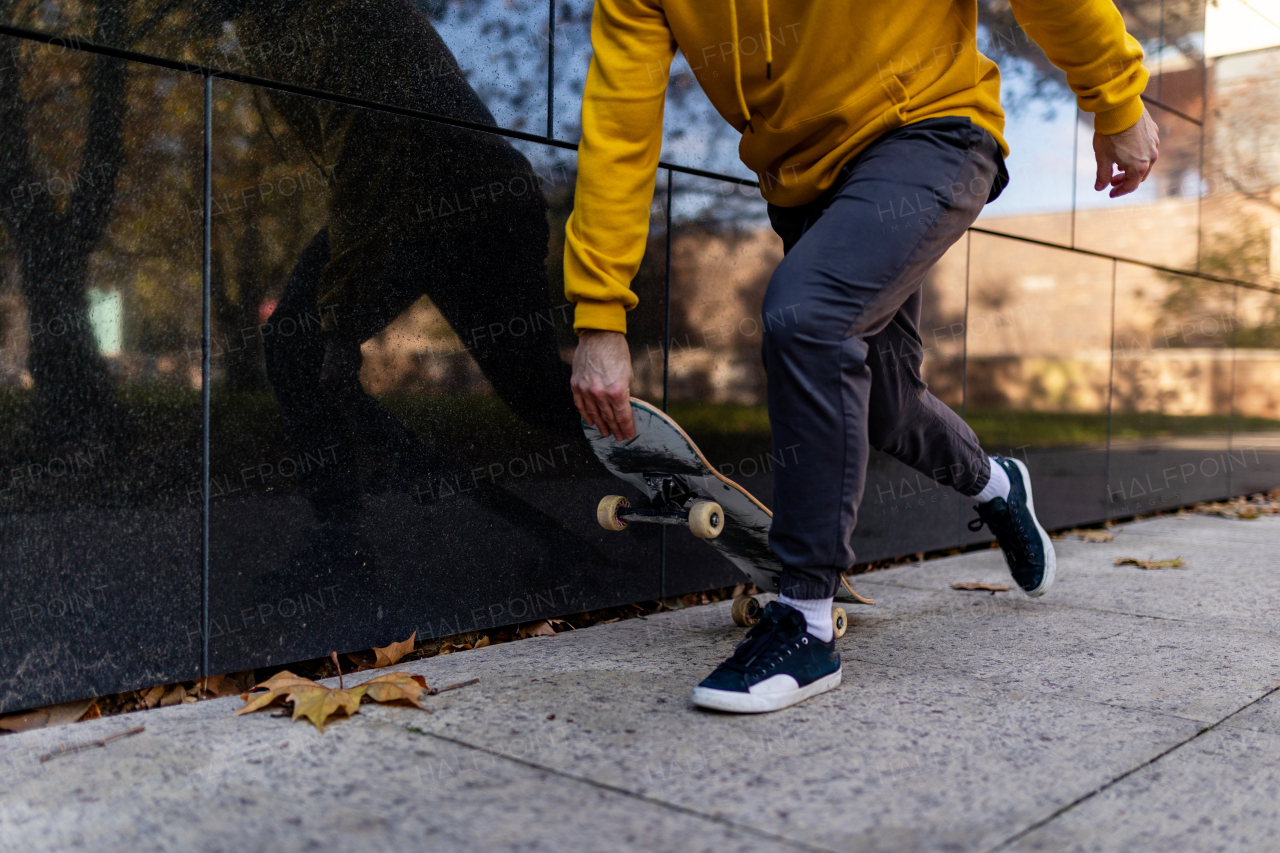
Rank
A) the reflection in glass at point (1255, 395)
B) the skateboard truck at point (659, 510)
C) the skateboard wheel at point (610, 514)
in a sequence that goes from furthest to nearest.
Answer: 1. the reflection in glass at point (1255, 395)
2. the skateboard wheel at point (610, 514)
3. the skateboard truck at point (659, 510)

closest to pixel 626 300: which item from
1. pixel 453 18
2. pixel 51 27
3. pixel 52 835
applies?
pixel 453 18

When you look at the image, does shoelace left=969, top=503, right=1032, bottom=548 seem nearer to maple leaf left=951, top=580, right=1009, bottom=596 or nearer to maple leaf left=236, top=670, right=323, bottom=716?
maple leaf left=951, top=580, right=1009, bottom=596

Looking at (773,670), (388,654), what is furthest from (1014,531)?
(388,654)

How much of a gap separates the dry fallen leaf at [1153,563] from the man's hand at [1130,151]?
7.51 feet

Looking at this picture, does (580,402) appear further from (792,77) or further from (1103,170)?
(1103,170)

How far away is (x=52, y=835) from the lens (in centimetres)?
156

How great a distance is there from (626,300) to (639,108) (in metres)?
0.44

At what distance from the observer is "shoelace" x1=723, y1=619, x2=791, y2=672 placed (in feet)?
7.13

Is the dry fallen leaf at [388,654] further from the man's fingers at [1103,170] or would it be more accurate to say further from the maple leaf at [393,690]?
the man's fingers at [1103,170]

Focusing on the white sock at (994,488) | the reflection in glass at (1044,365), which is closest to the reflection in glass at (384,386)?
the white sock at (994,488)

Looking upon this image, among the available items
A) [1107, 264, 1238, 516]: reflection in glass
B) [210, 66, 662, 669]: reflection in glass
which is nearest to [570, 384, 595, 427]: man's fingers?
[210, 66, 662, 669]: reflection in glass

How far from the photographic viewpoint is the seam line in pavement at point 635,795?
60.1 inches

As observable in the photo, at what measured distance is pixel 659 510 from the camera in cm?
268

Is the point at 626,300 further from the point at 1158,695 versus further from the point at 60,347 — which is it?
the point at 1158,695
